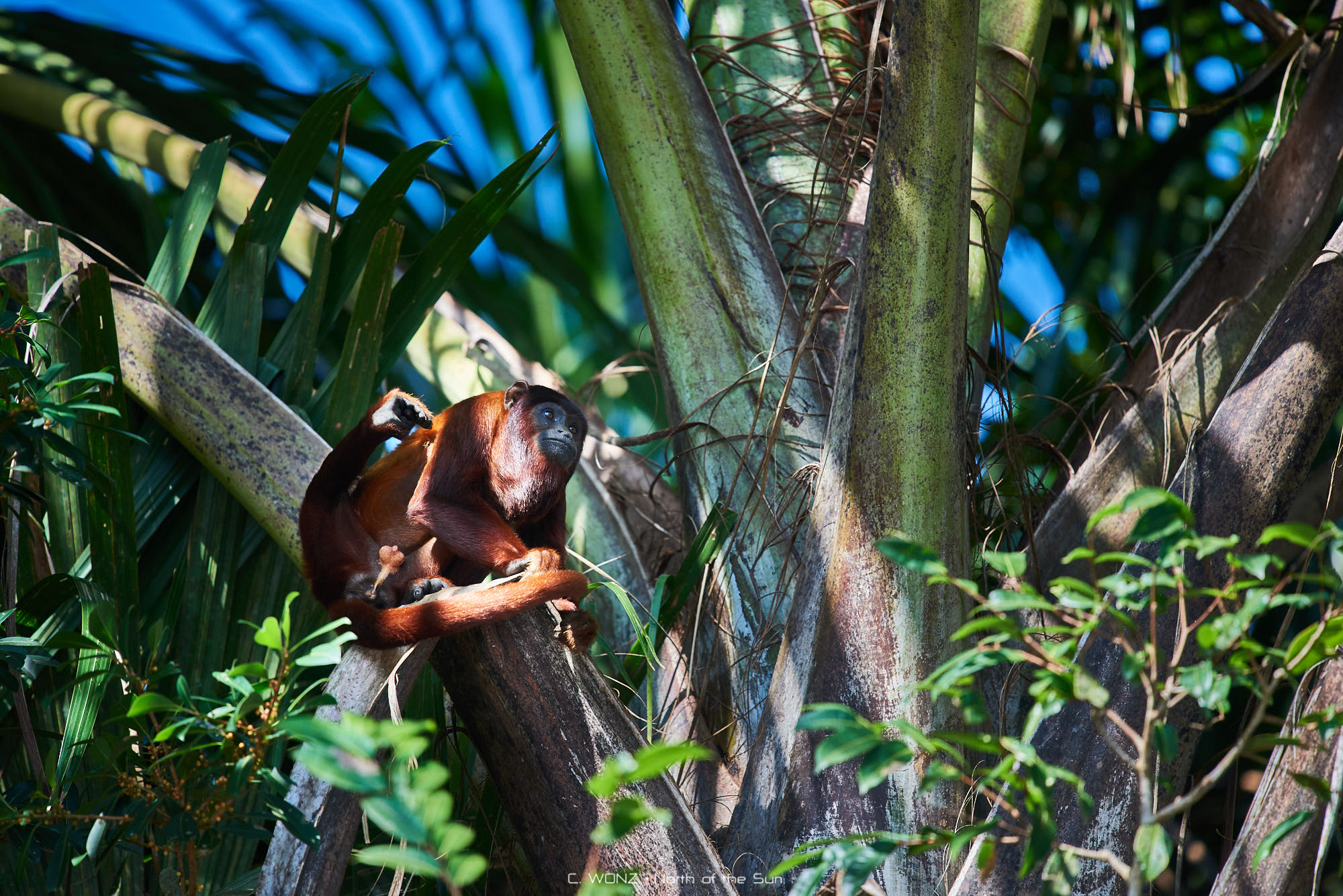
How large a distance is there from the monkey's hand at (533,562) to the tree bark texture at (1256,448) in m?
1.07

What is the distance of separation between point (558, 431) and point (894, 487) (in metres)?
0.95

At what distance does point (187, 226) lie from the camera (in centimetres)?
273

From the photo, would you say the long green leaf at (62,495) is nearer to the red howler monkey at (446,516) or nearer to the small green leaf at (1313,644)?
the red howler monkey at (446,516)

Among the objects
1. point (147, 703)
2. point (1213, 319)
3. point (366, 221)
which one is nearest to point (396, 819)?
point (147, 703)

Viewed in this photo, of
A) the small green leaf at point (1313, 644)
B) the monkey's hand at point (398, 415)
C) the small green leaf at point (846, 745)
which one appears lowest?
the small green leaf at point (846, 745)

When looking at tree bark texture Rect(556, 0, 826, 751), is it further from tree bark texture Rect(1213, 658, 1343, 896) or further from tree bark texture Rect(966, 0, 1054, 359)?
tree bark texture Rect(1213, 658, 1343, 896)

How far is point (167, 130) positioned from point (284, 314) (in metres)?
0.81

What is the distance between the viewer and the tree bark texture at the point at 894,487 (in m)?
2.01

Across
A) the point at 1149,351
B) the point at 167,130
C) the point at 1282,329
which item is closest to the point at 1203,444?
the point at 1282,329

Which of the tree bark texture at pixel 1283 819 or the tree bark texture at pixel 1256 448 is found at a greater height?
the tree bark texture at pixel 1256 448

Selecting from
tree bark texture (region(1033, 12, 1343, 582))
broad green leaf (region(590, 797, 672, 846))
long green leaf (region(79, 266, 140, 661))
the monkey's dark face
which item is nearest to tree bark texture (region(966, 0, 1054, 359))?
tree bark texture (region(1033, 12, 1343, 582))

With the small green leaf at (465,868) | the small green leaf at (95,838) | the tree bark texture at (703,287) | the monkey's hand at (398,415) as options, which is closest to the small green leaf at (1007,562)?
the small green leaf at (465,868)

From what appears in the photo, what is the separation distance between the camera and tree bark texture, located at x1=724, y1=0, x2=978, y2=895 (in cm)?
201

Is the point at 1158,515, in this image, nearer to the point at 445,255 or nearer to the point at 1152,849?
Answer: the point at 1152,849
